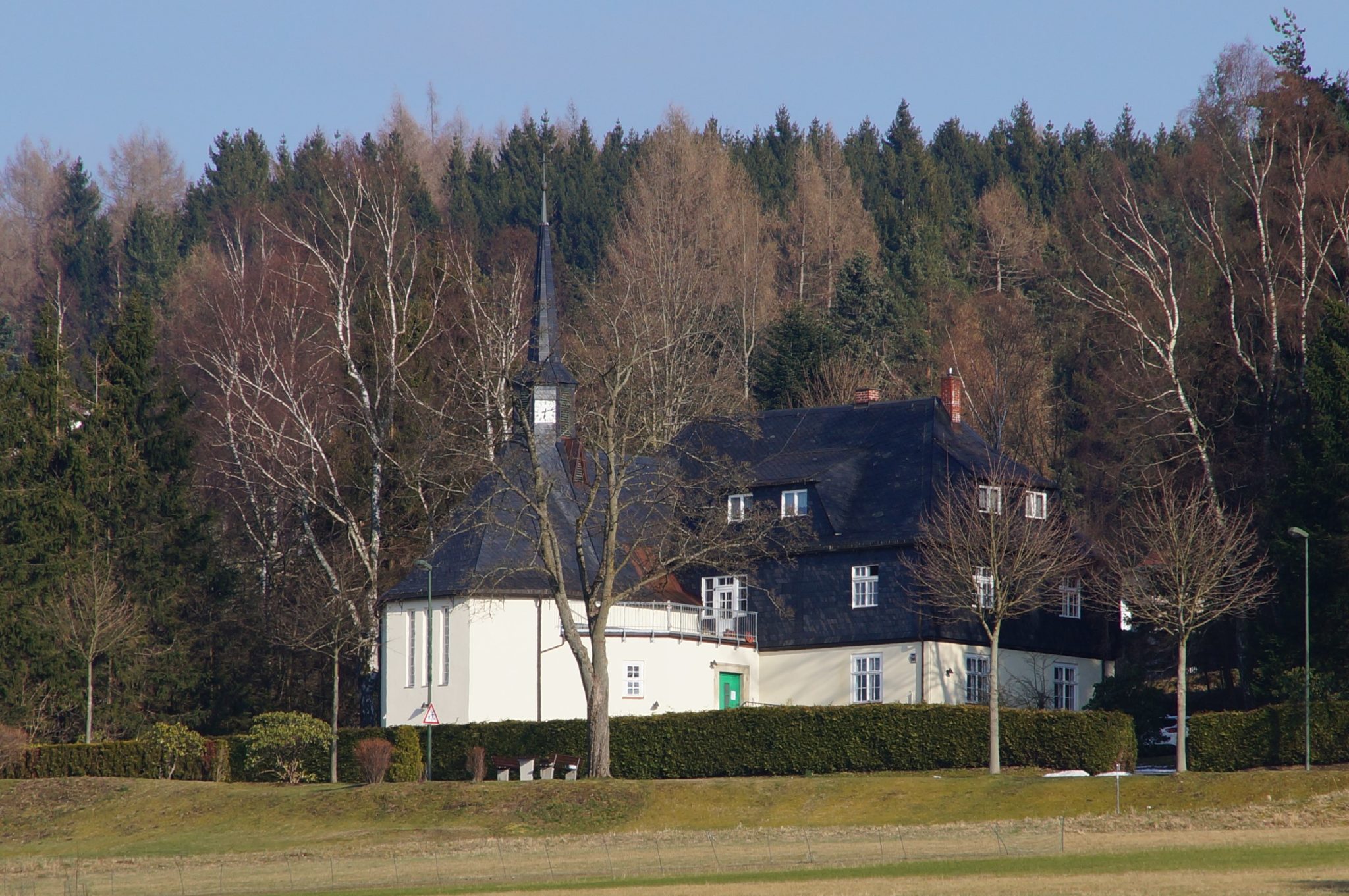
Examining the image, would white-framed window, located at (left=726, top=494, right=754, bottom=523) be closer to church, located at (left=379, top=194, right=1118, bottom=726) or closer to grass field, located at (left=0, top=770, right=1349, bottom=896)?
church, located at (left=379, top=194, right=1118, bottom=726)

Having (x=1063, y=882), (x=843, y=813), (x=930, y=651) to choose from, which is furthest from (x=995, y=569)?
(x=1063, y=882)

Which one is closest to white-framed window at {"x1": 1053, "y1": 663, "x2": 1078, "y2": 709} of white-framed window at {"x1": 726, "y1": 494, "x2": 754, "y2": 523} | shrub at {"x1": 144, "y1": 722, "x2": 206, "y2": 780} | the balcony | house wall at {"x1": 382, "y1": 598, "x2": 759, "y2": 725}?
the balcony

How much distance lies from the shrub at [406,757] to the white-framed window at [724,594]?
9.18 metres

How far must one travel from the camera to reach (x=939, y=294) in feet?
286

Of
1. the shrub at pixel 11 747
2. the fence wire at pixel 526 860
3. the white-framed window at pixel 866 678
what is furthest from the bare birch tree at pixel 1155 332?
the shrub at pixel 11 747

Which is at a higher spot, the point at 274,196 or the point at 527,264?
the point at 274,196

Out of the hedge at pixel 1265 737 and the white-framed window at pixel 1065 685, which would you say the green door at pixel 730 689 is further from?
the hedge at pixel 1265 737

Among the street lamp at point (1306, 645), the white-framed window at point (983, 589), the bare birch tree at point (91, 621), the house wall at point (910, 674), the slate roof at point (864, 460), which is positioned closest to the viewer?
the street lamp at point (1306, 645)

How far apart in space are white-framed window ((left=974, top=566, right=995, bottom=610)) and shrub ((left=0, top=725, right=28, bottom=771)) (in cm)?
2539

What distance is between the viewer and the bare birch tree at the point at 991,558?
44875 millimetres

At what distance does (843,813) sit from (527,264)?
179ft

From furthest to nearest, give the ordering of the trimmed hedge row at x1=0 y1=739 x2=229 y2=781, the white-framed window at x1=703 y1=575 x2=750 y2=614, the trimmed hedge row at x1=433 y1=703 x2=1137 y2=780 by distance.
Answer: the white-framed window at x1=703 y1=575 x2=750 y2=614 → the trimmed hedge row at x1=0 y1=739 x2=229 y2=781 → the trimmed hedge row at x1=433 y1=703 x2=1137 y2=780

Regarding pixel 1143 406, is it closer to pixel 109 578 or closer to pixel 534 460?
pixel 534 460

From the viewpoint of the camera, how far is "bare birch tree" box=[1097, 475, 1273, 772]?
43156mm
